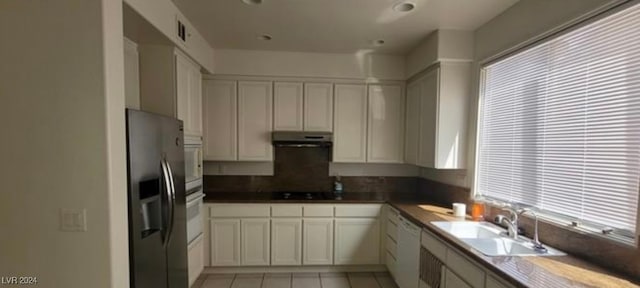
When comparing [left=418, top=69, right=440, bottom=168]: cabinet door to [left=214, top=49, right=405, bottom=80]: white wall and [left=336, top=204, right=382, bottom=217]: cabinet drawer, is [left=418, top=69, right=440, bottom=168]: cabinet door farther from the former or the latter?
[left=336, top=204, right=382, bottom=217]: cabinet drawer

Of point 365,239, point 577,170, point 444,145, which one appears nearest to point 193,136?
point 365,239

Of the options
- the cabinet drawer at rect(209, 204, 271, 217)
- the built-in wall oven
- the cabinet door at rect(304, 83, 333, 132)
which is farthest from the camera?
the cabinet door at rect(304, 83, 333, 132)

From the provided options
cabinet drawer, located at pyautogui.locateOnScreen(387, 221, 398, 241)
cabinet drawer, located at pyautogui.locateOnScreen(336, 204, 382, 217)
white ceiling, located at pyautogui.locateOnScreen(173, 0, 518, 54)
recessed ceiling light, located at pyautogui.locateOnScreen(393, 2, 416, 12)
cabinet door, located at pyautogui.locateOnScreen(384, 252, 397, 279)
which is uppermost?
recessed ceiling light, located at pyautogui.locateOnScreen(393, 2, 416, 12)

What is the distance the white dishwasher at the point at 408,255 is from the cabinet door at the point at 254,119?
1798mm

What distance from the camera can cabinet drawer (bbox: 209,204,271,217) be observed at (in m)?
3.18

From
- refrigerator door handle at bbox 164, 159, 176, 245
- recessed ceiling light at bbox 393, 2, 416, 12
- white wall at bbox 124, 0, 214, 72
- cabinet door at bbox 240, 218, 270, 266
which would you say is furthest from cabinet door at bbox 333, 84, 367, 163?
refrigerator door handle at bbox 164, 159, 176, 245

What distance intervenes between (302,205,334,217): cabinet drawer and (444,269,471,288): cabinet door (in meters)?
1.48

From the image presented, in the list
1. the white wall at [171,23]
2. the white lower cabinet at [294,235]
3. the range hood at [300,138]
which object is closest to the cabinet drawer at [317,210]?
the white lower cabinet at [294,235]

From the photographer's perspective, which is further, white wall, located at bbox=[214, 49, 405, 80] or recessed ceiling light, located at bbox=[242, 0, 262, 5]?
white wall, located at bbox=[214, 49, 405, 80]

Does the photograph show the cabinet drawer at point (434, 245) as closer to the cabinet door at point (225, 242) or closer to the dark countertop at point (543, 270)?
the dark countertop at point (543, 270)

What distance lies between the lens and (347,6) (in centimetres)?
226

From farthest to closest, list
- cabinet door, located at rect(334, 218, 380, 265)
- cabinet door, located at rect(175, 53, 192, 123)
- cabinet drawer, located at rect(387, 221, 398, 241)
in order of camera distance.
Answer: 1. cabinet door, located at rect(334, 218, 380, 265)
2. cabinet drawer, located at rect(387, 221, 398, 241)
3. cabinet door, located at rect(175, 53, 192, 123)

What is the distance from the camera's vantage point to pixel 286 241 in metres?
3.25

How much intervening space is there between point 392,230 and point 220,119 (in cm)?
235
